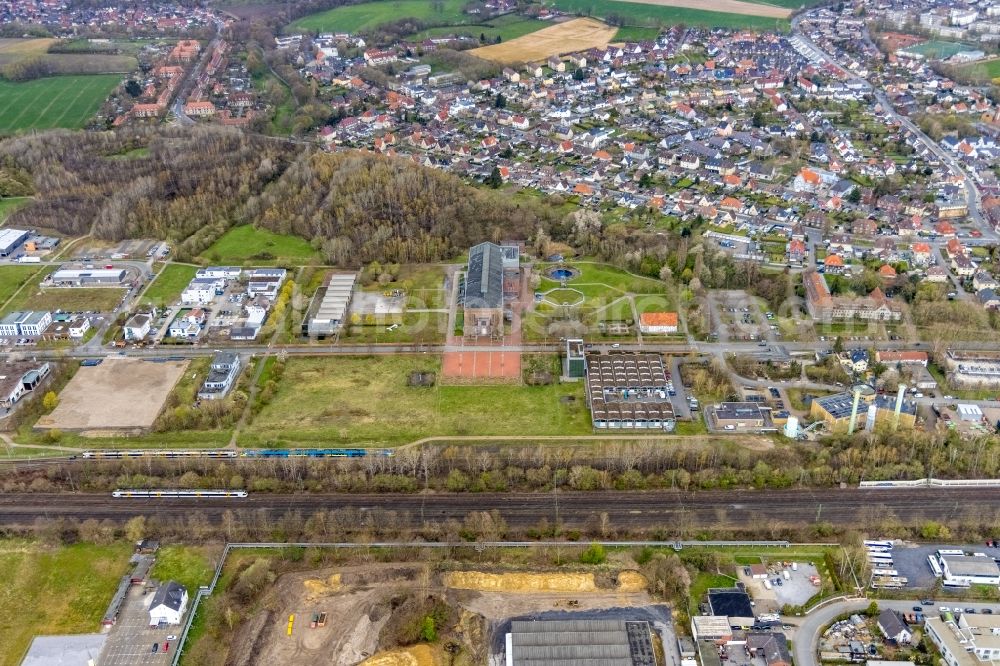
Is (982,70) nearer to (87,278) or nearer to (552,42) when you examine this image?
(552,42)

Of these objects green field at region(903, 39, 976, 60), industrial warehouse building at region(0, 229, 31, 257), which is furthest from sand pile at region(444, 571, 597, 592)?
green field at region(903, 39, 976, 60)

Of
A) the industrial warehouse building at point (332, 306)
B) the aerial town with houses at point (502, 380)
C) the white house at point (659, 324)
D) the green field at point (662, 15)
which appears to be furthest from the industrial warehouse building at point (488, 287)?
the green field at point (662, 15)

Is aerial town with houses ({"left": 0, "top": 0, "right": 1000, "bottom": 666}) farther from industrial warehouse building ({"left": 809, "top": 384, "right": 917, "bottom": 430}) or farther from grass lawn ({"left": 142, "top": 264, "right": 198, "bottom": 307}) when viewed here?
grass lawn ({"left": 142, "top": 264, "right": 198, "bottom": 307})

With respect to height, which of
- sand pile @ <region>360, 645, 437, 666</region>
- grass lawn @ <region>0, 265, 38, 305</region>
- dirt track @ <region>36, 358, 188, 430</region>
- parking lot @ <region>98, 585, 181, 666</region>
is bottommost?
grass lawn @ <region>0, 265, 38, 305</region>

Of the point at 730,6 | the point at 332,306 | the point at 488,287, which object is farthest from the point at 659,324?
the point at 730,6

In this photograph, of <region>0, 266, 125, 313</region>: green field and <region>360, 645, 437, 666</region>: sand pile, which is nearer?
<region>360, 645, 437, 666</region>: sand pile

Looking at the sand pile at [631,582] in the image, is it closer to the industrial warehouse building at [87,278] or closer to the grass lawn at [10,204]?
the industrial warehouse building at [87,278]
